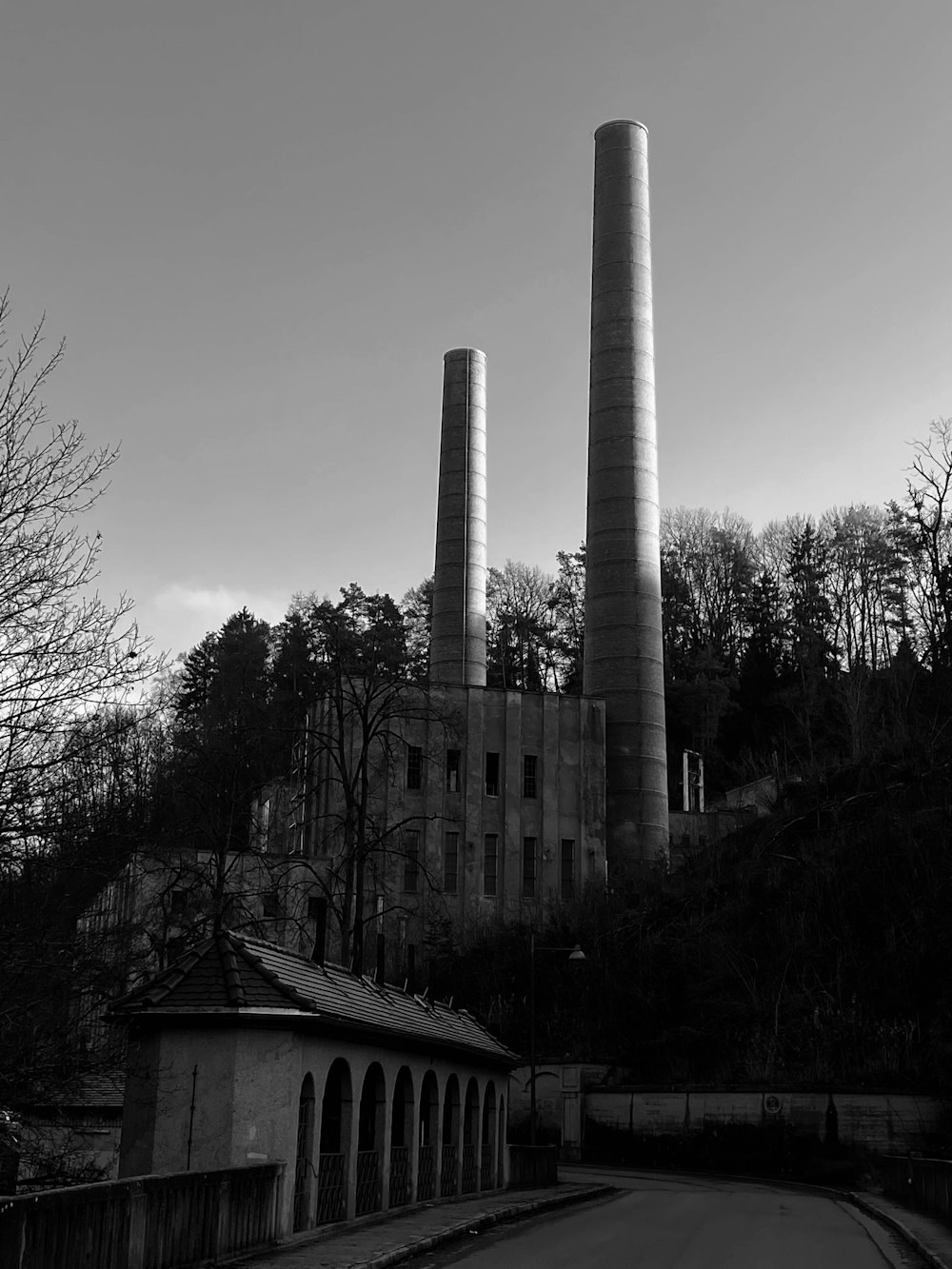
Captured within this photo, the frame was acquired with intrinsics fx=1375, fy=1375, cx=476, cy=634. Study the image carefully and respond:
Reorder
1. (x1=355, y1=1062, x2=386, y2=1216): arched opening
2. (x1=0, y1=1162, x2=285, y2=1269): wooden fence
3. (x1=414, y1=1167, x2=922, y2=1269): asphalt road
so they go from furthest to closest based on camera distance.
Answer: (x1=355, y1=1062, x2=386, y2=1216): arched opening, (x1=414, y1=1167, x2=922, y2=1269): asphalt road, (x1=0, y1=1162, x2=285, y2=1269): wooden fence

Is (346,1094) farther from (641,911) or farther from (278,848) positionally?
(278,848)

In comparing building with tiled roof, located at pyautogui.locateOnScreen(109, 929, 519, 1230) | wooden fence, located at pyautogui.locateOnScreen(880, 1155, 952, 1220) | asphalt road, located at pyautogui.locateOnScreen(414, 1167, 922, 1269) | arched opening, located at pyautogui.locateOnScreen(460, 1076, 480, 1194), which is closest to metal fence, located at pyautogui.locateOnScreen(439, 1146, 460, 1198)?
arched opening, located at pyautogui.locateOnScreen(460, 1076, 480, 1194)

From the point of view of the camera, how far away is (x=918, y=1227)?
1917cm

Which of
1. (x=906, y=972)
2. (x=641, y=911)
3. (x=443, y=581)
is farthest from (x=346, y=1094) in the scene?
(x=443, y=581)

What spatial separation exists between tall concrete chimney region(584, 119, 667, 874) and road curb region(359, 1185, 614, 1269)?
2734 centimetres

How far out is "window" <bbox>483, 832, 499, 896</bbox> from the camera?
54.2 metres

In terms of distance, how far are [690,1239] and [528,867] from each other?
36830 millimetres

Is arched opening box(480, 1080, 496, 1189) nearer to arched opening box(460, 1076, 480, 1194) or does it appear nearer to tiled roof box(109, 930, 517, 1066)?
arched opening box(460, 1076, 480, 1194)

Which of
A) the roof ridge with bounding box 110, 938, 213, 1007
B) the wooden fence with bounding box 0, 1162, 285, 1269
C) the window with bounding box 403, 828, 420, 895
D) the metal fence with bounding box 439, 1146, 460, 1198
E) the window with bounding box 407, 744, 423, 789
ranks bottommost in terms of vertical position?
the metal fence with bounding box 439, 1146, 460, 1198

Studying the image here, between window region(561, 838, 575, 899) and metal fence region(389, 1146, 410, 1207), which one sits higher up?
window region(561, 838, 575, 899)

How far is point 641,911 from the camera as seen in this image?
50.0 m

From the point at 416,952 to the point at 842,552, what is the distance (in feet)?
143

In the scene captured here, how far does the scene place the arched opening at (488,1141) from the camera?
25234mm

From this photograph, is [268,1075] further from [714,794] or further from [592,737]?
[714,794]
